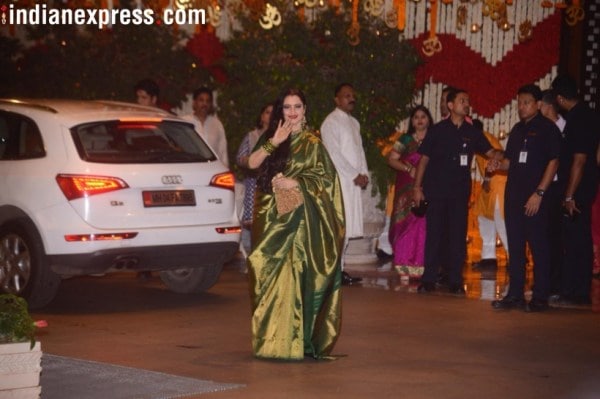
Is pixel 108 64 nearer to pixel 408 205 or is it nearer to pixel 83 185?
pixel 408 205

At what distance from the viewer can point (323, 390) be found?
7.77m

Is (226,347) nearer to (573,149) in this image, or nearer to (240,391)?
(240,391)

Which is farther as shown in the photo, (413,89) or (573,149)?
(413,89)

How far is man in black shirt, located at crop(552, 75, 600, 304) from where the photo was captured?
38.3 feet

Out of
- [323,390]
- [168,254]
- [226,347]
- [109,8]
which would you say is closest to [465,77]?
[109,8]

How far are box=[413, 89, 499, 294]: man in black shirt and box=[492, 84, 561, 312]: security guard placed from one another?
108cm

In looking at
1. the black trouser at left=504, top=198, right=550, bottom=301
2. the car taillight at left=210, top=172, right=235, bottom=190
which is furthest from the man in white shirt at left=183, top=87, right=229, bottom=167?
the black trouser at left=504, top=198, right=550, bottom=301

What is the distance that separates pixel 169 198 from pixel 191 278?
1.34m

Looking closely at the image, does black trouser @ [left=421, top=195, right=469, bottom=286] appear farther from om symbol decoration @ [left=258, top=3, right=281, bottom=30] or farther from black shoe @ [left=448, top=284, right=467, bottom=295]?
om symbol decoration @ [left=258, top=3, right=281, bottom=30]

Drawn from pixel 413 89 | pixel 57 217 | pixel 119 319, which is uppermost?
pixel 413 89

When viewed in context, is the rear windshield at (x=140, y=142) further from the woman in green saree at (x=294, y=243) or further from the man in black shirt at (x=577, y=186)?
the man in black shirt at (x=577, y=186)

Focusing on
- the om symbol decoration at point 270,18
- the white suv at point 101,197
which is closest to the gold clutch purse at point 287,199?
the white suv at point 101,197

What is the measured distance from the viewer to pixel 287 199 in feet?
28.9

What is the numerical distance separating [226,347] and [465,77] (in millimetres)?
8598
